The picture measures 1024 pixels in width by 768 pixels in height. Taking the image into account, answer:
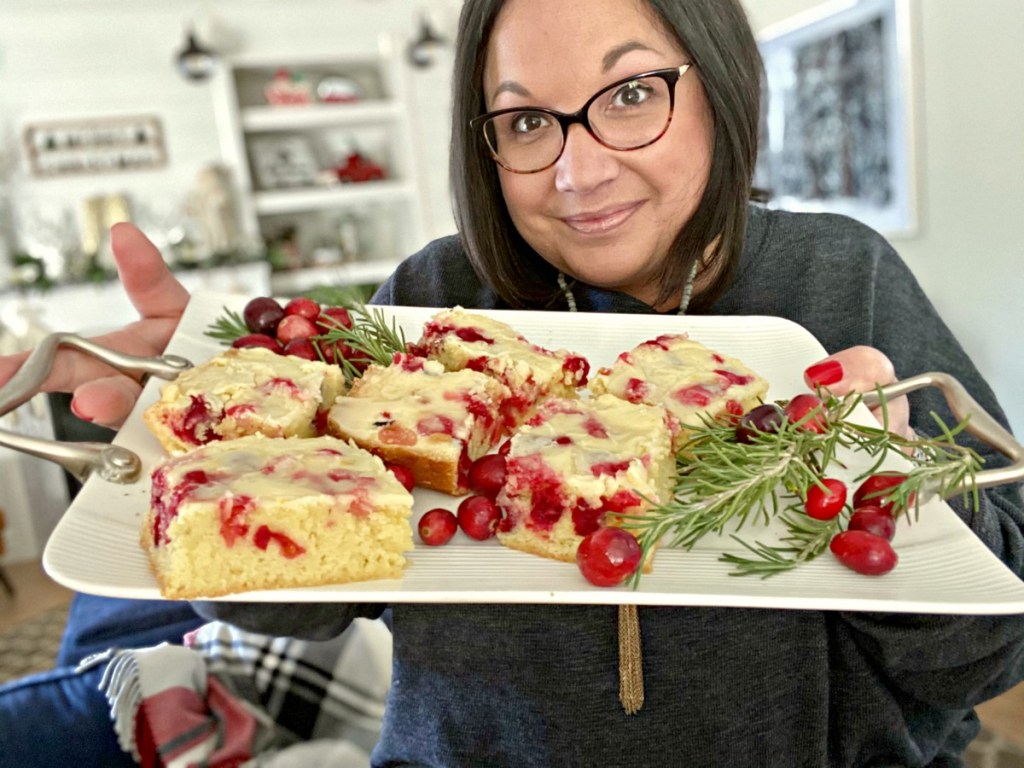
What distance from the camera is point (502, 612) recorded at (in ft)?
4.02

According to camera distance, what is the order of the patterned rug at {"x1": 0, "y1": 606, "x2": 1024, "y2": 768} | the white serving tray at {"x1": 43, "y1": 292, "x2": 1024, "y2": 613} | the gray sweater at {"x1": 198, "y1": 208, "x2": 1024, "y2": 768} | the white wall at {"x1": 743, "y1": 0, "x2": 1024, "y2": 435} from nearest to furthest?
the white serving tray at {"x1": 43, "y1": 292, "x2": 1024, "y2": 613}
the gray sweater at {"x1": 198, "y1": 208, "x2": 1024, "y2": 768}
the white wall at {"x1": 743, "y1": 0, "x2": 1024, "y2": 435}
the patterned rug at {"x1": 0, "y1": 606, "x2": 1024, "y2": 768}

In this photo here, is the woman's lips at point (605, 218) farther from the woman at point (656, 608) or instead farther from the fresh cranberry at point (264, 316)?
the fresh cranberry at point (264, 316)

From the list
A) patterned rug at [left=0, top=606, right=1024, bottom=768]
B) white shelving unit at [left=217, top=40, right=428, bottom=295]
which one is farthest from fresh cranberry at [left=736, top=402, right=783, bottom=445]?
white shelving unit at [left=217, top=40, right=428, bottom=295]

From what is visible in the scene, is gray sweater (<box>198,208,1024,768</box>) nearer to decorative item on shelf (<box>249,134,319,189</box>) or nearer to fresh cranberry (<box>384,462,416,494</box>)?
fresh cranberry (<box>384,462,416,494</box>)

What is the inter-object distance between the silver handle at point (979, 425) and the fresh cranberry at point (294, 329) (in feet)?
2.41

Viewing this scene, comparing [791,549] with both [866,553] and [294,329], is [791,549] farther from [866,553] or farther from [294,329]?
[294,329]

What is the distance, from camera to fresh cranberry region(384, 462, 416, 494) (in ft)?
3.23

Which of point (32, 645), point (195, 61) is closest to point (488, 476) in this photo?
point (32, 645)

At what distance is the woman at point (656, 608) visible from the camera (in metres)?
1.16

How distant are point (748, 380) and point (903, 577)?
349 millimetres

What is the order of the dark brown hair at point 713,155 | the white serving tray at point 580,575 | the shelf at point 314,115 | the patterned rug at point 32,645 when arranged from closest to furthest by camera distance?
the white serving tray at point 580,575
the dark brown hair at point 713,155
the patterned rug at point 32,645
the shelf at point 314,115

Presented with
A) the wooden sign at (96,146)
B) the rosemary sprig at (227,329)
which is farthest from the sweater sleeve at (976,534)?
the wooden sign at (96,146)

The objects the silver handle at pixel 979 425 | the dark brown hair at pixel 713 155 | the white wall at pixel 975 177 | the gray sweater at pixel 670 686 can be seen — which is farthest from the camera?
the white wall at pixel 975 177

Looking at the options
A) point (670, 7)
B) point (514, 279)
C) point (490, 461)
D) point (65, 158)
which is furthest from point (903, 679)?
point (65, 158)
